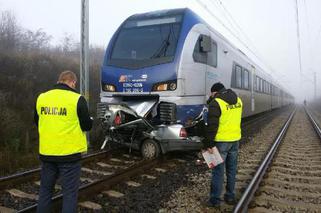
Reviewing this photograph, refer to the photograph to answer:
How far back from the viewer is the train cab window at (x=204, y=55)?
835 centimetres

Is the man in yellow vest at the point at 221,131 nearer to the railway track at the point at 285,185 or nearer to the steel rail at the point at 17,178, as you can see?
the railway track at the point at 285,185

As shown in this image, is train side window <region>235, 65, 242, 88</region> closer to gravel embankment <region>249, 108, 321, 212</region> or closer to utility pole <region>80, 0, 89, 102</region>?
gravel embankment <region>249, 108, 321, 212</region>

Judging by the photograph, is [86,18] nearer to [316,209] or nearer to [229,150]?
[229,150]

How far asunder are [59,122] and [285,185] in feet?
13.7

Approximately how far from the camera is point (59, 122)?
156 inches

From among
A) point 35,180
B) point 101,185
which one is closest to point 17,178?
point 35,180

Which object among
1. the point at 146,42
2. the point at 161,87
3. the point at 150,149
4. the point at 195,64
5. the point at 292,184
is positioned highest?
the point at 146,42

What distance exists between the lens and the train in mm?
7730

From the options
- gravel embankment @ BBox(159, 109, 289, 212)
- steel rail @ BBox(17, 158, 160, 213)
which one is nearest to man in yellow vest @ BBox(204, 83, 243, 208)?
gravel embankment @ BBox(159, 109, 289, 212)

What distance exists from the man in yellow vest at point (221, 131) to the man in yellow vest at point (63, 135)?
1.74 m

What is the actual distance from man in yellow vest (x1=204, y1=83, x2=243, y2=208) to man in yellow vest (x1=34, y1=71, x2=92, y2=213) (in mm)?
1740

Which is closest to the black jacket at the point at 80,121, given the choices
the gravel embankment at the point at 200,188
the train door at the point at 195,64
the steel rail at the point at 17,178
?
the gravel embankment at the point at 200,188

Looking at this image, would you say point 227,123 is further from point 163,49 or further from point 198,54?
point 198,54

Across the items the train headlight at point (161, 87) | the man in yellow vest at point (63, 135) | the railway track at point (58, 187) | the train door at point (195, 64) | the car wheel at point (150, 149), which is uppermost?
the train door at point (195, 64)
